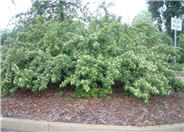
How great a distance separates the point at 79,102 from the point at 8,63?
2140 millimetres

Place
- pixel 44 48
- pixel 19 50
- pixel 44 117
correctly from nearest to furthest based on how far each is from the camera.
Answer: pixel 44 117 < pixel 19 50 < pixel 44 48

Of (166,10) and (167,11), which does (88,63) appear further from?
(166,10)

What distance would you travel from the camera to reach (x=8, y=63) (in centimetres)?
470

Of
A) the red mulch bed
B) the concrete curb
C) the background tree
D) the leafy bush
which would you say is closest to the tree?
the background tree

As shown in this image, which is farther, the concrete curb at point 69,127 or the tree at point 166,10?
the tree at point 166,10

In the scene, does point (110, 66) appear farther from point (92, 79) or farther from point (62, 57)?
point (62, 57)

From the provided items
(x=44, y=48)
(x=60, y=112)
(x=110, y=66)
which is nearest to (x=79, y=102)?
(x=60, y=112)

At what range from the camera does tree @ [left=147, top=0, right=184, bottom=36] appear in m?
12.7

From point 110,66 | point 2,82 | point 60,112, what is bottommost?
point 60,112

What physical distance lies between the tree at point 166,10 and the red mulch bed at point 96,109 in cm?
886

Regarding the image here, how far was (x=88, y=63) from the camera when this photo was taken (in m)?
4.36

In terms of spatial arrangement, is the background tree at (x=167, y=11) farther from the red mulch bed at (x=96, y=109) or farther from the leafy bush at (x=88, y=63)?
the red mulch bed at (x=96, y=109)

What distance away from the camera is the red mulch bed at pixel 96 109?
3.82 metres

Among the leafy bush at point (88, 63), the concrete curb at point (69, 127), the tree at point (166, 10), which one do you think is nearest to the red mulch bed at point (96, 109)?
the concrete curb at point (69, 127)
